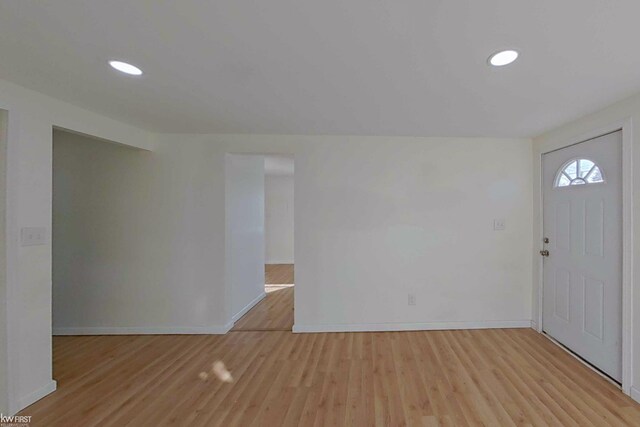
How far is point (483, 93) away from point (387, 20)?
1136 millimetres

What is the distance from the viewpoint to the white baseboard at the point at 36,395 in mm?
1813

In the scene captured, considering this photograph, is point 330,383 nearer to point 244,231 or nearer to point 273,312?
point 273,312

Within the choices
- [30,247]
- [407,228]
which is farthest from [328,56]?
[30,247]

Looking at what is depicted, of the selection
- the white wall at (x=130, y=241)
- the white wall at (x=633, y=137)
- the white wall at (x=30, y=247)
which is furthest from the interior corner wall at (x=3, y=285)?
the white wall at (x=633, y=137)

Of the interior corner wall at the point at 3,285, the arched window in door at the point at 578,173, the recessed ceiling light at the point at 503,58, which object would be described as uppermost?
the recessed ceiling light at the point at 503,58

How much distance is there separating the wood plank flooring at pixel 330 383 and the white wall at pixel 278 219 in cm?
445

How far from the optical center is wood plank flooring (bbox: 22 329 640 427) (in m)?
1.74

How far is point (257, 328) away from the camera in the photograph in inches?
122

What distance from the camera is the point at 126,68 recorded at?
1574 millimetres

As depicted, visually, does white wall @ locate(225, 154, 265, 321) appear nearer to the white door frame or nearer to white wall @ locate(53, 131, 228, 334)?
white wall @ locate(53, 131, 228, 334)

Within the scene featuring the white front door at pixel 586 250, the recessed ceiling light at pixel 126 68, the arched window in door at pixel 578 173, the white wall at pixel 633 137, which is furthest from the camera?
the arched window in door at pixel 578 173

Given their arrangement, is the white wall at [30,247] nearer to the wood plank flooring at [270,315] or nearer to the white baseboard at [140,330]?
the white baseboard at [140,330]

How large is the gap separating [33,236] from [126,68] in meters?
1.41

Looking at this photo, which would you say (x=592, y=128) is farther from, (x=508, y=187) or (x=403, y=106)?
(x=403, y=106)
